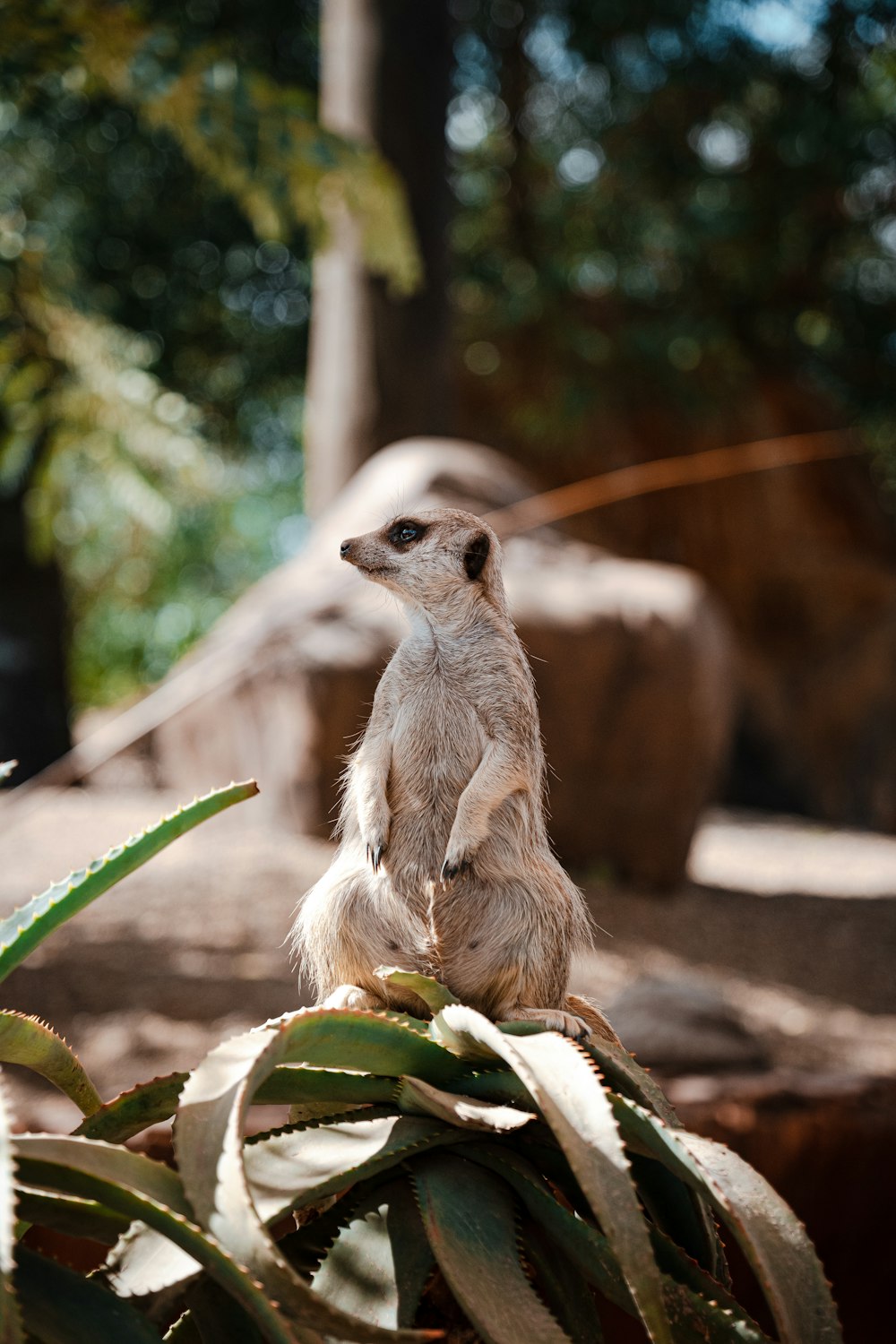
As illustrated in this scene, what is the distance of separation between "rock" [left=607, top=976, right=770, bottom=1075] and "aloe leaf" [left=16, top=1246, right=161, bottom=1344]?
2.75 meters

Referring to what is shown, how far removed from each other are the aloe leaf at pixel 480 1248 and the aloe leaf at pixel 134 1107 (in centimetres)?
26

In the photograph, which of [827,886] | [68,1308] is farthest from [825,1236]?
[827,886]

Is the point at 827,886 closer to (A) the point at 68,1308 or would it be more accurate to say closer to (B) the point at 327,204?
(B) the point at 327,204

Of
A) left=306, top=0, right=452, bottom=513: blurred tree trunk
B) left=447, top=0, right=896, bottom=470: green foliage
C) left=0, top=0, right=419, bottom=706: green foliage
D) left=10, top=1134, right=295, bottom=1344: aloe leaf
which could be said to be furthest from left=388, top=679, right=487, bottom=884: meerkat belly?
left=447, top=0, right=896, bottom=470: green foliage

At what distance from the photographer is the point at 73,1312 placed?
0.97 m

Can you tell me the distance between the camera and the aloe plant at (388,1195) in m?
0.96

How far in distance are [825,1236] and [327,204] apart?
4.15 metres

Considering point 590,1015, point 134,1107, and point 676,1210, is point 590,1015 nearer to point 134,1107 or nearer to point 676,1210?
point 676,1210

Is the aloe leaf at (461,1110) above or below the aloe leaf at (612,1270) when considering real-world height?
above

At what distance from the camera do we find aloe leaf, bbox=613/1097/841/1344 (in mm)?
1006

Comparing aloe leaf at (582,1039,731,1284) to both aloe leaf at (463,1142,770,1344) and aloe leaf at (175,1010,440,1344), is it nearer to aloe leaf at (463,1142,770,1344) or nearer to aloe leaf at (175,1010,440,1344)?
aloe leaf at (463,1142,770,1344)

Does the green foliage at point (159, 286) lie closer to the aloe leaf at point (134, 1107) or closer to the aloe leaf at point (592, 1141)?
the aloe leaf at point (134, 1107)

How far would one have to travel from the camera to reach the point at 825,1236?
8.64 ft

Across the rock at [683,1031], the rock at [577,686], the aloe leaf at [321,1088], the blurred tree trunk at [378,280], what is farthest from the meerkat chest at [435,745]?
the blurred tree trunk at [378,280]
